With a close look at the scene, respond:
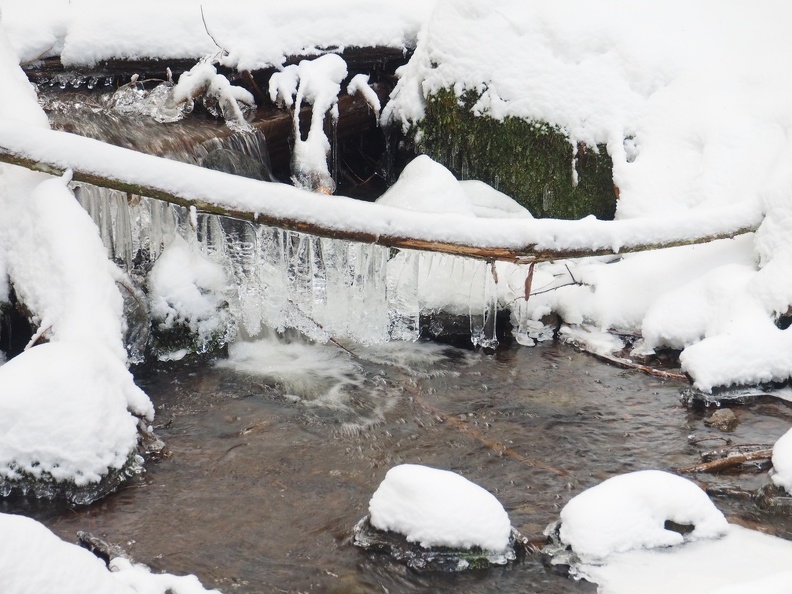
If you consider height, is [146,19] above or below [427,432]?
above

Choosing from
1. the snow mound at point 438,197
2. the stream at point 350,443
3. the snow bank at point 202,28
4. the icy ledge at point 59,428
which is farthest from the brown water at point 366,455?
the snow bank at point 202,28

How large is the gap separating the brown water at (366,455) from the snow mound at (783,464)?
7.3 inches

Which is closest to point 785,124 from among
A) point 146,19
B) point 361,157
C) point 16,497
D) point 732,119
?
point 732,119

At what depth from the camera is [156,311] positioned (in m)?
5.43

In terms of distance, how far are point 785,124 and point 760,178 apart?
1.67 ft

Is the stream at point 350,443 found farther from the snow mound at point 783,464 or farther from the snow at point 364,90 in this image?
the snow at point 364,90

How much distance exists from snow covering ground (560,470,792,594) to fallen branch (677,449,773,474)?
597 millimetres

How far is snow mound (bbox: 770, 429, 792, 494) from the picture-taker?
398cm

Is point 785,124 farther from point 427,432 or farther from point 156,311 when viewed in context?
point 156,311

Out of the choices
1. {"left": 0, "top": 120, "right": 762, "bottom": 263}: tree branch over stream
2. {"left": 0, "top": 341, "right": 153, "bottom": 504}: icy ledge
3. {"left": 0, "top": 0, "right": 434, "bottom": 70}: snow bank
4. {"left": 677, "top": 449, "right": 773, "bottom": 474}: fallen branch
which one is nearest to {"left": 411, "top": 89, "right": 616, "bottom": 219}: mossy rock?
{"left": 0, "top": 0, "right": 434, "bottom": 70}: snow bank

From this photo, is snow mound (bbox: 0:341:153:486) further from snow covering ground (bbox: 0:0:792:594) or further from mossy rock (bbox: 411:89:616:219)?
mossy rock (bbox: 411:89:616:219)

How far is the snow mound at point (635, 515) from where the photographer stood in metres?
3.57

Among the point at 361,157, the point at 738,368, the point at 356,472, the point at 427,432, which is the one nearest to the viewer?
the point at 356,472

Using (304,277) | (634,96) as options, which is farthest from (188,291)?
(634,96)
